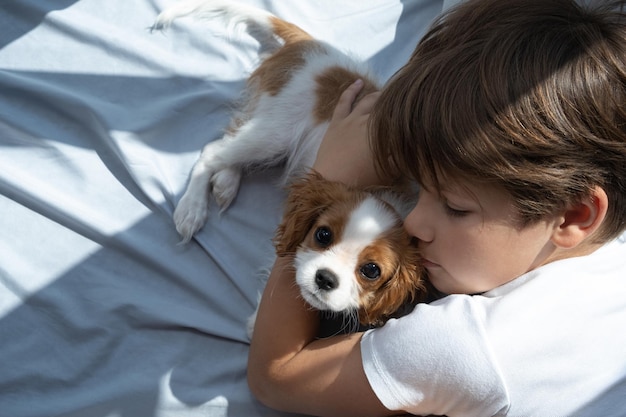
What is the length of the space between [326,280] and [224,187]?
2.46 feet

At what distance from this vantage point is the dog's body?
144 cm

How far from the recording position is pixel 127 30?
2.33 metres

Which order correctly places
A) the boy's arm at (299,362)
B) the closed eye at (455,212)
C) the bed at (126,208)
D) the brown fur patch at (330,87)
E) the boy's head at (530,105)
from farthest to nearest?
the brown fur patch at (330,87) < the bed at (126,208) < the boy's arm at (299,362) < the closed eye at (455,212) < the boy's head at (530,105)

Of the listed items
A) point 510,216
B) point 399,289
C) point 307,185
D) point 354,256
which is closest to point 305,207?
point 307,185

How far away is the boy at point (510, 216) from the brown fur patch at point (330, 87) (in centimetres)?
58

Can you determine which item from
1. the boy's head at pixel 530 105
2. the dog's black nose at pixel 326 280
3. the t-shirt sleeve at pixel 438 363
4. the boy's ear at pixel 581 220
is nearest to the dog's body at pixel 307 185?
the dog's black nose at pixel 326 280

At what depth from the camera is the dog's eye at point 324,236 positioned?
4.87ft

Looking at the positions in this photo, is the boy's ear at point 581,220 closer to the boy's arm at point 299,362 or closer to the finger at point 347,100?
the boy's arm at point 299,362

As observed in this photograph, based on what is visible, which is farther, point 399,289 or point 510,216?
point 399,289

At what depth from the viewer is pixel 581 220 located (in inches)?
52.2

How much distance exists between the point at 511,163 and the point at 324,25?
4.67 feet

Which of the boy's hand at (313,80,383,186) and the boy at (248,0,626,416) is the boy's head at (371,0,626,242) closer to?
the boy at (248,0,626,416)

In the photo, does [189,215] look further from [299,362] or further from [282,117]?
[299,362]

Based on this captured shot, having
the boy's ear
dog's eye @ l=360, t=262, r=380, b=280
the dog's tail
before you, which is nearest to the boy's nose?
dog's eye @ l=360, t=262, r=380, b=280
